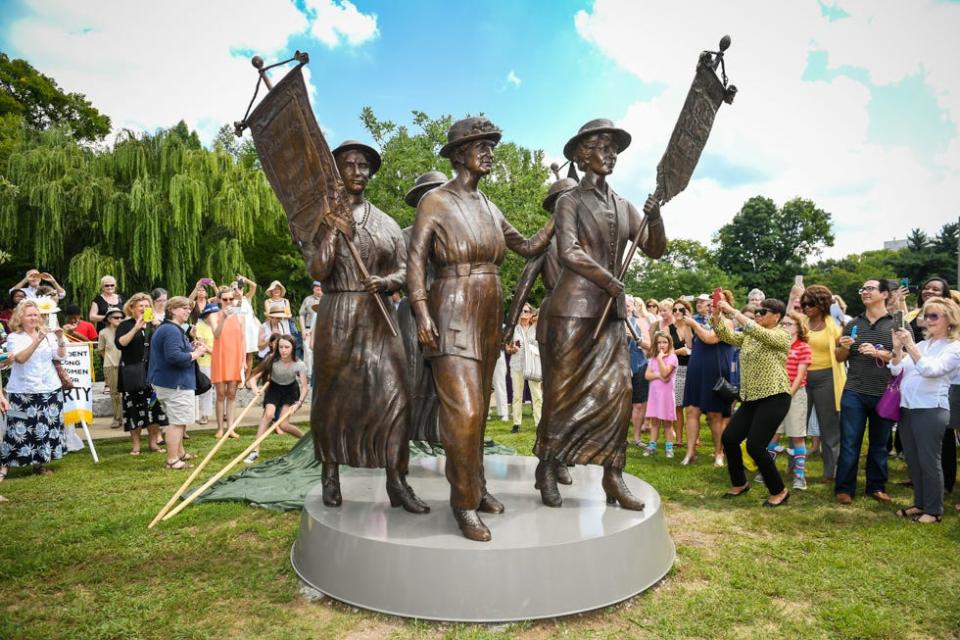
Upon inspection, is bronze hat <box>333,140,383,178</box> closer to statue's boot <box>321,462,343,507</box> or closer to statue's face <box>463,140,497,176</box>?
statue's face <box>463,140,497,176</box>

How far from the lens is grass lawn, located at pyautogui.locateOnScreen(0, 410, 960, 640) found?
11.2 feet

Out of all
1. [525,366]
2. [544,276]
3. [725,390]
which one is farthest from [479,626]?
[525,366]

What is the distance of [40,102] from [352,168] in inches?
1052

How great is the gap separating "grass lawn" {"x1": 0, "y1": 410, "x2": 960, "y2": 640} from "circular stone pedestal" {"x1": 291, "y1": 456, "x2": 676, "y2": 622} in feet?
0.31

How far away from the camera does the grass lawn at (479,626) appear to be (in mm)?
3416

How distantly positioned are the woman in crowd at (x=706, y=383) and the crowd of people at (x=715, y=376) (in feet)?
0.05

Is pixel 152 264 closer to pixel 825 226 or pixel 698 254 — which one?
pixel 698 254

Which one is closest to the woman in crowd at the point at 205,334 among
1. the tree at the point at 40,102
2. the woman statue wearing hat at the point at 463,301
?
the woman statue wearing hat at the point at 463,301

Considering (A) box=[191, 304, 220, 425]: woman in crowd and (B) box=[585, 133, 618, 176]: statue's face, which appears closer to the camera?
(B) box=[585, 133, 618, 176]: statue's face

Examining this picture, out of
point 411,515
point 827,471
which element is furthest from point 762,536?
point 411,515

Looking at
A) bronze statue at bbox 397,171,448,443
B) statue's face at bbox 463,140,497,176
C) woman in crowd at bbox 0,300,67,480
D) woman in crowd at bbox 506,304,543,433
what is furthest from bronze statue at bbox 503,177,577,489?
woman in crowd at bbox 0,300,67,480

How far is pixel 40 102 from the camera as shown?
980 inches

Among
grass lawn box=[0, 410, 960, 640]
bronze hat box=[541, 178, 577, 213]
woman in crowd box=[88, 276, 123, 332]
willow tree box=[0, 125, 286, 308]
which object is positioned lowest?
grass lawn box=[0, 410, 960, 640]

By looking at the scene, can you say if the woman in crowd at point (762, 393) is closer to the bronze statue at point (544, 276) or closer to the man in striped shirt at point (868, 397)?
the man in striped shirt at point (868, 397)
